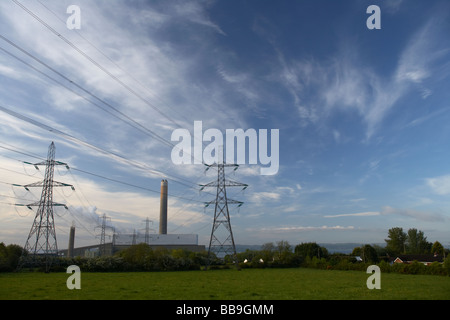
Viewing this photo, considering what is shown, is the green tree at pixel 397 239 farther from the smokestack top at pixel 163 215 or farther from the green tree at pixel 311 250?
the smokestack top at pixel 163 215

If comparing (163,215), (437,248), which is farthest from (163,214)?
(437,248)

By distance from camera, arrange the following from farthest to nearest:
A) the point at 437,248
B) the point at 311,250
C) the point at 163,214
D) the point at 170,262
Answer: the point at 163,214, the point at 437,248, the point at 311,250, the point at 170,262

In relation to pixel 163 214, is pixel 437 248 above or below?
below

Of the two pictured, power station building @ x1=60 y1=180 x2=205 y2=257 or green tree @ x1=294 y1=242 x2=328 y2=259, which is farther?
power station building @ x1=60 y1=180 x2=205 y2=257

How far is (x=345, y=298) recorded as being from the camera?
1984 cm

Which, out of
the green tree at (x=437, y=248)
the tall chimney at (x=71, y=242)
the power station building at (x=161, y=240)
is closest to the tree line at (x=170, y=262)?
the green tree at (x=437, y=248)

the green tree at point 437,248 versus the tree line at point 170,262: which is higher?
the tree line at point 170,262

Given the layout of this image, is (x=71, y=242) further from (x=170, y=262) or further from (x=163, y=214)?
(x=170, y=262)

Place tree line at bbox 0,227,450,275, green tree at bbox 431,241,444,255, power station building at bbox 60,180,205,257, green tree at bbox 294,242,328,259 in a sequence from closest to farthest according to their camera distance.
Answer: tree line at bbox 0,227,450,275
green tree at bbox 294,242,328,259
green tree at bbox 431,241,444,255
power station building at bbox 60,180,205,257

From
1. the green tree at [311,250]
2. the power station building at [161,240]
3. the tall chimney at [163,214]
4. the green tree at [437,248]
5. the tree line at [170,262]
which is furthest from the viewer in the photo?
the tall chimney at [163,214]

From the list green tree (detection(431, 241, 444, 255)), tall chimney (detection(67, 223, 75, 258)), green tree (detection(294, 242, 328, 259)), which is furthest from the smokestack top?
green tree (detection(431, 241, 444, 255))

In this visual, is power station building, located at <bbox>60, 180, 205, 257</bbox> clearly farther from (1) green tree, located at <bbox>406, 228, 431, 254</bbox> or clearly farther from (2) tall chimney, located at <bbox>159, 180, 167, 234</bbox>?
(1) green tree, located at <bbox>406, 228, 431, 254</bbox>
